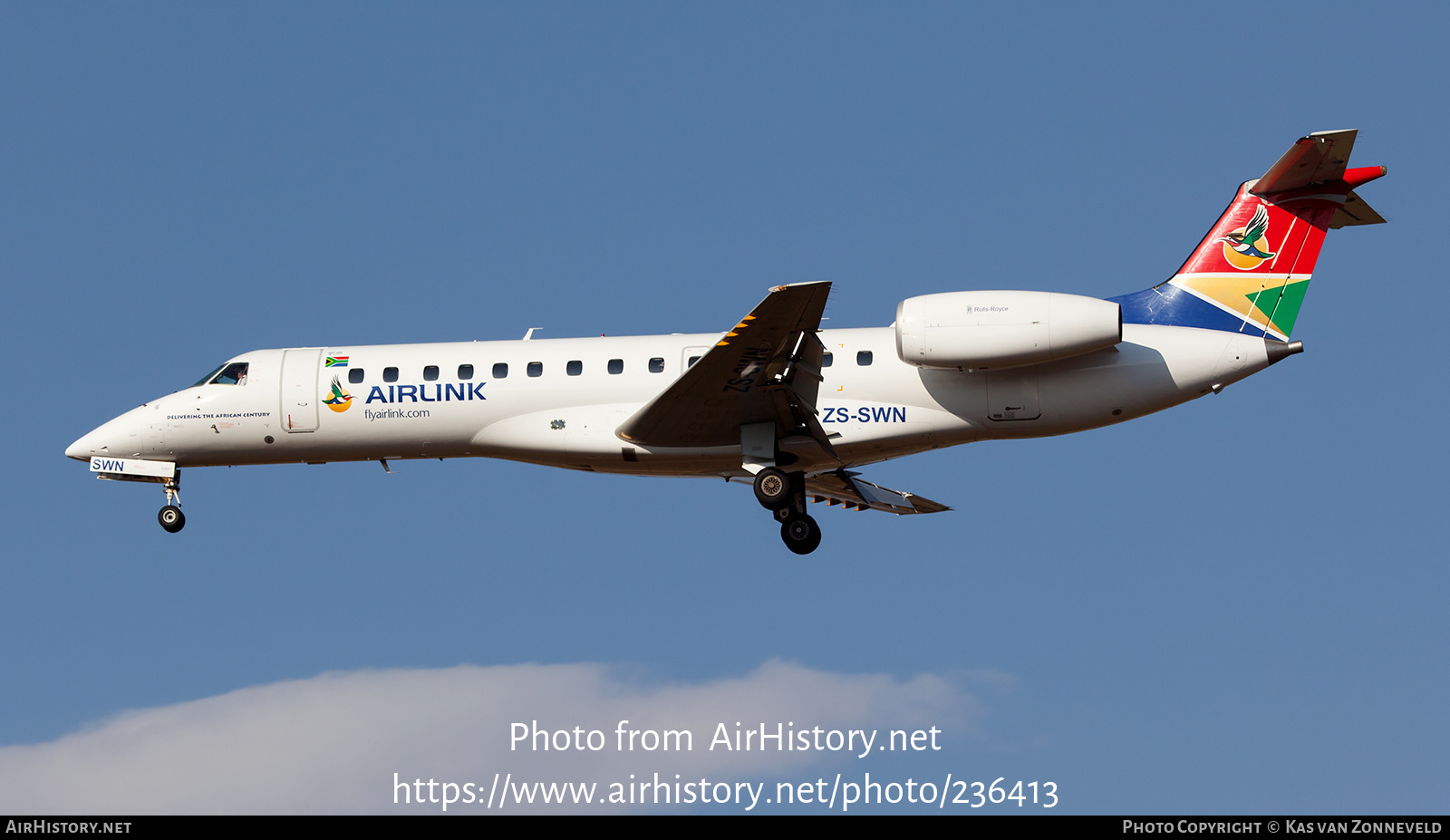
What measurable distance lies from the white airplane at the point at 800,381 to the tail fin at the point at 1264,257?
0.03m

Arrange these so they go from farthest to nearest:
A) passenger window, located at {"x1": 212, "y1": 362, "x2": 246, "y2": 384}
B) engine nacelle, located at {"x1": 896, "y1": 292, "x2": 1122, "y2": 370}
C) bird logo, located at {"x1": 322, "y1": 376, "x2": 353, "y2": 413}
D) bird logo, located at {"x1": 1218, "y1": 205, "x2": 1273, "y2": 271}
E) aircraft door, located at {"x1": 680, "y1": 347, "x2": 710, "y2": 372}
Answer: passenger window, located at {"x1": 212, "y1": 362, "x2": 246, "y2": 384} < bird logo, located at {"x1": 322, "y1": 376, "x2": 353, "y2": 413} < aircraft door, located at {"x1": 680, "y1": 347, "x2": 710, "y2": 372} < bird logo, located at {"x1": 1218, "y1": 205, "x2": 1273, "y2": 271} < engine nacelle, located at {"x1": 896, "y1": 292, "x2": 1122, "y2": 370}

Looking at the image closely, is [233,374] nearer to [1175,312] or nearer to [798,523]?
[798,523]

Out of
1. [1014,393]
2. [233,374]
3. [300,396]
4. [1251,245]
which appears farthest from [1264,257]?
[233,374]

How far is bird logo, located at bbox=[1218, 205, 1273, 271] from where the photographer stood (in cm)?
2302

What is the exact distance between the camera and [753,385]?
2153 centimetres

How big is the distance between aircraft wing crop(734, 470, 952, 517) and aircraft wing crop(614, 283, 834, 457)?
14.5 ft

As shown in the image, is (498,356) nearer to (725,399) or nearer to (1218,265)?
(725,399)

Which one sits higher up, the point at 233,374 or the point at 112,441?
the point at 233,374

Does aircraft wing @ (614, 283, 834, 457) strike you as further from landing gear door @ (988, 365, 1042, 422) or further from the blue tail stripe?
the blue tail stripe

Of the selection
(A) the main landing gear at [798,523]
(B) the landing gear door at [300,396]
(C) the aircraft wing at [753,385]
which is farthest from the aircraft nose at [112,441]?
(A) the main landing gear at [798,523]

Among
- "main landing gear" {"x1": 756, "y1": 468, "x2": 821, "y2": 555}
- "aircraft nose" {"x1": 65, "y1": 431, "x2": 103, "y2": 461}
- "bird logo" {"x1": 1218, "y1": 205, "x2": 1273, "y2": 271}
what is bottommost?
"main landing gear" {"x1": 756, "y1": 468, "x2": 821, "y2": 555}

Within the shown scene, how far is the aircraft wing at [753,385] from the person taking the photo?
20.4 meters

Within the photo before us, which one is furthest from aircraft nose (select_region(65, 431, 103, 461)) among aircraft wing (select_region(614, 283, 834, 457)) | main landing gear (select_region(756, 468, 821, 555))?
main landing gear (select_region(756, 468, 821, 555))

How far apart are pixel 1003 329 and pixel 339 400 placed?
33.6 feet
